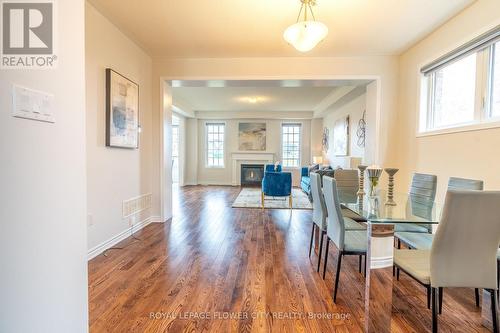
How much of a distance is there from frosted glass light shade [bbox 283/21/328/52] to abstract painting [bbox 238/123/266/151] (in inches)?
259

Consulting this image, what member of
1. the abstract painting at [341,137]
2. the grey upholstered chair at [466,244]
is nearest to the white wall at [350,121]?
the abstract painting at [341,137]

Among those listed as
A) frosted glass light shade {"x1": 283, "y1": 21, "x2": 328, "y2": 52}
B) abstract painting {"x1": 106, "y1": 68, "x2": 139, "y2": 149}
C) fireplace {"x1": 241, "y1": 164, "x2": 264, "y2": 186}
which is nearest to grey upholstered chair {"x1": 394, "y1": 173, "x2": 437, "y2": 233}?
frosted glass light shade {"x1": 283, "y1": 21, "x2": 328, "y2": 52}

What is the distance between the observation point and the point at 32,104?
2.96 feet

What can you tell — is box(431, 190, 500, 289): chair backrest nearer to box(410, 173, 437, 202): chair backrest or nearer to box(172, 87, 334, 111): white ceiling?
box(410, 173, 437, 202): chair backrest

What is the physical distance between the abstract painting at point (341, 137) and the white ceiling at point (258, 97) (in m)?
0.59

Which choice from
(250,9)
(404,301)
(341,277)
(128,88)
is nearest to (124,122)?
(128,88)

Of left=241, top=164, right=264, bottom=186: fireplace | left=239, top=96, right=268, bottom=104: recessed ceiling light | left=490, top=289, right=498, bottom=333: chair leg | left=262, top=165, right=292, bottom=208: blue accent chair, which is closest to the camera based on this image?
left=490, top=289, right=498, bottom=333: chair leg

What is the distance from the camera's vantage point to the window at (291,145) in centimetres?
896

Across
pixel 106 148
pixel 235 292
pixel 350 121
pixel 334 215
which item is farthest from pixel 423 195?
pixel 350 121

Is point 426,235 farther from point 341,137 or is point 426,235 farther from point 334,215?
point 341,137

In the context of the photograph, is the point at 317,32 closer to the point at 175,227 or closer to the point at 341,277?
the point at 341,277

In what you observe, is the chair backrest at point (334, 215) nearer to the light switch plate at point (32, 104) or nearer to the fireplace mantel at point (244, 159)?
the light switch plate at point (32, 104)

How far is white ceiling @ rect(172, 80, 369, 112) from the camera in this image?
5.73 meters

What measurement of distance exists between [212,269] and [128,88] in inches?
98.6
